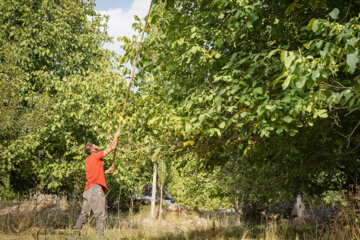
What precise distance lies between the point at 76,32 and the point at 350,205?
1236 cm

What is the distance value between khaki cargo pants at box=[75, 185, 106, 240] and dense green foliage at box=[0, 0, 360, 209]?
1.03 meters

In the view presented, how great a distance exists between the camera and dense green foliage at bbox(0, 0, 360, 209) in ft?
15.3

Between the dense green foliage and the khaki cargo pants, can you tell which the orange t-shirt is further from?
the dense green foliage

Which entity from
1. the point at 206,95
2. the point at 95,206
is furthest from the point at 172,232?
the point at 206,95

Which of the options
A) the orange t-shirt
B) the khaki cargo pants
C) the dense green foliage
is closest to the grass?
the khaki cargo pants

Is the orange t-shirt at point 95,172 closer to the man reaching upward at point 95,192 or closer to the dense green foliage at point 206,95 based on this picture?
the man reaching upward at point 95,192

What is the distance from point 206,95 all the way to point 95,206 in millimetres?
2918

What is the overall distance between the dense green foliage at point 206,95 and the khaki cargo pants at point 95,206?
1.03 metres

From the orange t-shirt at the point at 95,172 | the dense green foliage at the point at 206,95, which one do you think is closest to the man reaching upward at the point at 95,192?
the orange t-shirt at the point at 95,172

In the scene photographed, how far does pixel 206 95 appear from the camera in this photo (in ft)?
17.6

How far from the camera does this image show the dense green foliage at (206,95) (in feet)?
15.3

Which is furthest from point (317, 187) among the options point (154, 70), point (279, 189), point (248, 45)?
point (154, 70)

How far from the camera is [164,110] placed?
20.2 ft

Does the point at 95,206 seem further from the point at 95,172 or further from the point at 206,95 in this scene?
the point at 206,95
